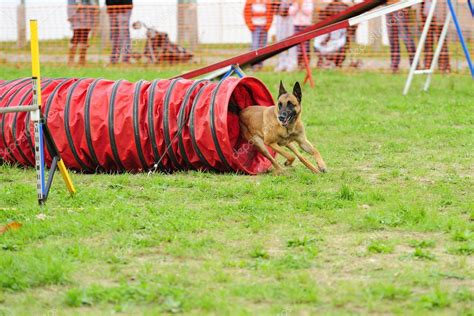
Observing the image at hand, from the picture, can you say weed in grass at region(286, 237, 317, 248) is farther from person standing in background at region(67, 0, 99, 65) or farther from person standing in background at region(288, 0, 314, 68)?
person standing in background at region(67, 0, 99, 65)

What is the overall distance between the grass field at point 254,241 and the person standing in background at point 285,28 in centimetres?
870

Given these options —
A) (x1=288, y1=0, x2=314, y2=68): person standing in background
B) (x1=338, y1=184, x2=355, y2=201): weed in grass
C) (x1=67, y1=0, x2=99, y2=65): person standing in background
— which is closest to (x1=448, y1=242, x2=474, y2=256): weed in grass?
(x1=338, y1=184, x2=355, y2=201): weed in grass

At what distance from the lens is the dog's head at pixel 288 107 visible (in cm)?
869

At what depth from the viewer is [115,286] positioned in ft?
→ 16.8

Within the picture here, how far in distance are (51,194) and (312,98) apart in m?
7.55

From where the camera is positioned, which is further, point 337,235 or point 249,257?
point 337,235

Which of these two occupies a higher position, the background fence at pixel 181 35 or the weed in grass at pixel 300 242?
the background fence at pixel 181 35

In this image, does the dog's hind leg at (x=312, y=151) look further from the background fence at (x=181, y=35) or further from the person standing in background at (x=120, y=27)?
the person standing in background at (x=120, y=27)

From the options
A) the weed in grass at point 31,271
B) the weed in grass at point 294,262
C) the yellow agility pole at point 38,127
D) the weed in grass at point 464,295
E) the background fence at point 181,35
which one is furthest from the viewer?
the background fence at point 181,35

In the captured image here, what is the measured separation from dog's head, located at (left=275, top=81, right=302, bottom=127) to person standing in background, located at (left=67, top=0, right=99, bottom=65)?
37.1 ft

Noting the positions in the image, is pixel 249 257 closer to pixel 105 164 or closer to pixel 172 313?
pixel 172 313

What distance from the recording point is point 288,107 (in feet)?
28.7

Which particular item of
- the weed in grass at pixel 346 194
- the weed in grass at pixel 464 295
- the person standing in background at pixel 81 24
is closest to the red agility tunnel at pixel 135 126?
the weed in grass at pixel 346 194

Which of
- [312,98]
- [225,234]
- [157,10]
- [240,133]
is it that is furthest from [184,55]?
[225,234]
